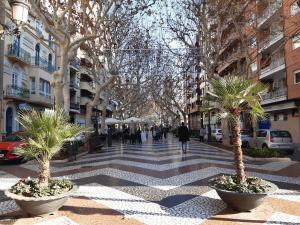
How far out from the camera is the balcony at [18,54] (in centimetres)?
2783

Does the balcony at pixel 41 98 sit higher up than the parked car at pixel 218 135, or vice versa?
the balcony at pixel 41 98

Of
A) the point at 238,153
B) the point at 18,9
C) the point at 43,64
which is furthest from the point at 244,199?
the point at 43,64

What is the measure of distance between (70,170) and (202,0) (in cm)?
1319

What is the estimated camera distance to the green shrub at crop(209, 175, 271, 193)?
246 inches

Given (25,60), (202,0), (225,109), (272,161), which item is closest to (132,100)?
(25,60)

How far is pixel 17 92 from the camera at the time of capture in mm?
28906

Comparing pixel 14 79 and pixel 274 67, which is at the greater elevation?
pixel 274 67

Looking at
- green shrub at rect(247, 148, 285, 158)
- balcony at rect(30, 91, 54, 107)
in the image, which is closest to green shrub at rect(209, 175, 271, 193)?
green shrub at rect(247, 148, 285, 158)

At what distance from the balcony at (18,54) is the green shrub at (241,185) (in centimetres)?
2543

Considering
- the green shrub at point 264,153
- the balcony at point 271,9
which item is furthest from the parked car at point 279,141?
the balcony at point 271,9

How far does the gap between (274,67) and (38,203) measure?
31520mm

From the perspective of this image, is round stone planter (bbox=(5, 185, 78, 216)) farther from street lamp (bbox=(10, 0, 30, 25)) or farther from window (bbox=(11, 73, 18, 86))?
window (bbox=(11, 73, 18, 86))

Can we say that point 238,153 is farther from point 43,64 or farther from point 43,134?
point 43,64

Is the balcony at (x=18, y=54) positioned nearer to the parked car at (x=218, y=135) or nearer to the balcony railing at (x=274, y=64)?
the parked car at (x=218, y=135)
